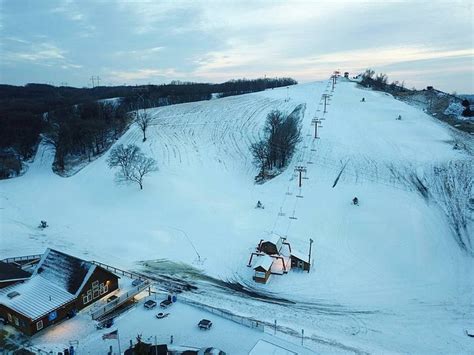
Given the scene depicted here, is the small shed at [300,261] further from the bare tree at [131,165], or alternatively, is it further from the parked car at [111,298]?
the bare tree at [131,165]

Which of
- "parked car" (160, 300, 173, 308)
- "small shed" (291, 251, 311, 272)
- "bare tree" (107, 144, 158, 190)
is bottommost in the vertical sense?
"small shed" (291, 251, 311, 272)

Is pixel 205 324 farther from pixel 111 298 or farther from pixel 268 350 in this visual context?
pixel 111 298

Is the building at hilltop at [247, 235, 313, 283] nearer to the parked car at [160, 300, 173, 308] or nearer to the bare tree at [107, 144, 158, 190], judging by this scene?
the parked car at [160, 300, 173, 308]

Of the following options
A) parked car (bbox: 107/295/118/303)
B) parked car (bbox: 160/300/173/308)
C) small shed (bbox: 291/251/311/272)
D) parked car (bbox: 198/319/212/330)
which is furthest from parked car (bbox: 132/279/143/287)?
small shed (bbox: 291/251/311/272)

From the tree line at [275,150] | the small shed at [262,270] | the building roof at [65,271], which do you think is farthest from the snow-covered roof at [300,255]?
the tree line at [275,150]

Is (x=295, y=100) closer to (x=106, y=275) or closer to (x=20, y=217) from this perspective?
(x=20, y=217)

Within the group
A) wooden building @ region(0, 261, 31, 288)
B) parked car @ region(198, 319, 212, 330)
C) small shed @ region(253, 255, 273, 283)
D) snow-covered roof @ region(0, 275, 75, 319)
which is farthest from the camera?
small shed @ region(253, 255, 273, 283)

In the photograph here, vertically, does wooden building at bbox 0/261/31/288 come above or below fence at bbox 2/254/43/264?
above
